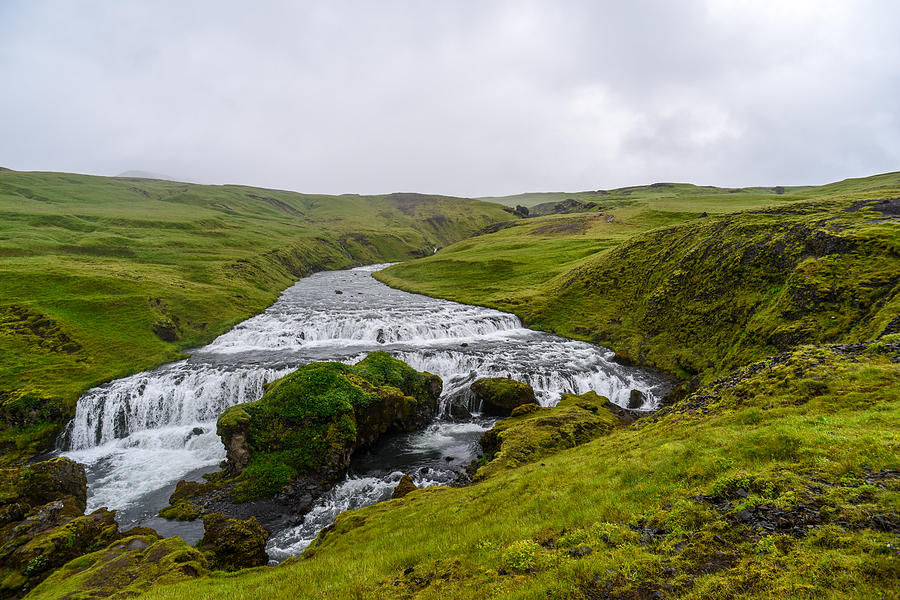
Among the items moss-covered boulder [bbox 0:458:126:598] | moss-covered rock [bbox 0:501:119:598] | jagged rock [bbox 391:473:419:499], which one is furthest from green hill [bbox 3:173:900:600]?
moss-covered boulder [bbox 0:458:126:598]

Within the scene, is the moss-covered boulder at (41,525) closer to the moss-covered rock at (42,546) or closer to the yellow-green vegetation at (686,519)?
the moss-covered rock at (42,546)

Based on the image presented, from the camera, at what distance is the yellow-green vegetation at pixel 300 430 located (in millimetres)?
21797

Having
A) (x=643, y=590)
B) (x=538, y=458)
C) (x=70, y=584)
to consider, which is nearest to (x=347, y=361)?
(x=538, y=458)

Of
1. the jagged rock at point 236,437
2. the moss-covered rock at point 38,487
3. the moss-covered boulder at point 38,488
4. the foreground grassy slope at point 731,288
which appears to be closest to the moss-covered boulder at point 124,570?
the moss-covered boulder at point 38,488

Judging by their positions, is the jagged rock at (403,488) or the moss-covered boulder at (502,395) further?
the moss-covered boulder at (502,395)

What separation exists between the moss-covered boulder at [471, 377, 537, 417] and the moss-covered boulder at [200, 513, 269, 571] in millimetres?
18434

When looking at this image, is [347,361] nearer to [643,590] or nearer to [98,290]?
[643,590]

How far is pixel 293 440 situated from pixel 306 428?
0.98m

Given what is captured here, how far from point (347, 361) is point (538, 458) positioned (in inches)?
1008

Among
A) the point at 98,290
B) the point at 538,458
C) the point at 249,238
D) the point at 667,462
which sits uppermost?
the point at 249,238

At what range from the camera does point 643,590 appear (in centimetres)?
707

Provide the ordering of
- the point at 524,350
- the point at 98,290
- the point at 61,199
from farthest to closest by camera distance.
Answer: the point at 61,199, the point at 98,290, the point at 524,350

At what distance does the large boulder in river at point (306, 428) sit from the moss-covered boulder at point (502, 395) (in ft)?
22.1

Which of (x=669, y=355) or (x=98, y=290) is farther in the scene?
(x=98, y=290)
